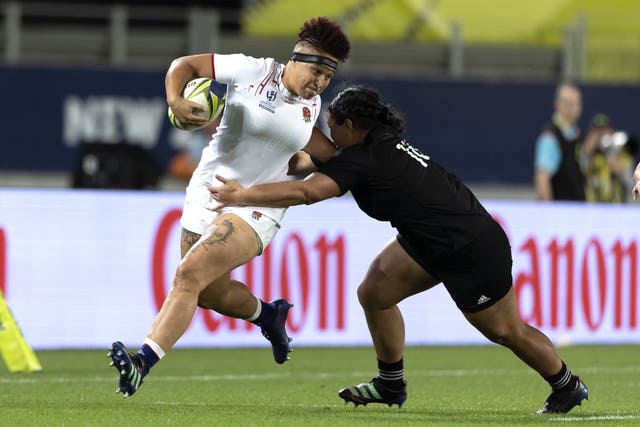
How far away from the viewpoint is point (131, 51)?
20562 mm

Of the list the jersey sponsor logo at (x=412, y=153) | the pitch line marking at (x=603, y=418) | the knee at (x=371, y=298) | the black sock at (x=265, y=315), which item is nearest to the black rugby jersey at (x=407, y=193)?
the jersey sponsor logo at (x=412, y=153)

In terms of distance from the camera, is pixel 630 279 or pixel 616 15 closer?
pixel 630 279

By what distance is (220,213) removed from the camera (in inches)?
310

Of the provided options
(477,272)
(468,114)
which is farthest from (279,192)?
(468,114)

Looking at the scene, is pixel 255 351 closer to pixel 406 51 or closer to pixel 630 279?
pixel 630 279

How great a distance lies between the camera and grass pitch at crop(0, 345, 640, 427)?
743 centimetres

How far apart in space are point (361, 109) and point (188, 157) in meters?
12.8

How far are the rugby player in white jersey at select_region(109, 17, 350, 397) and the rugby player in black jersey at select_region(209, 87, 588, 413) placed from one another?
23 cm

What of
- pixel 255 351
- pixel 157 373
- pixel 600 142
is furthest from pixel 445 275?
pixel 600 142

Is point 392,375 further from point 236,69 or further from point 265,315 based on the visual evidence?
point 236,69

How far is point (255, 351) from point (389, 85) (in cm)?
833

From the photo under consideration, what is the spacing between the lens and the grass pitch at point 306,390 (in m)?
7.43

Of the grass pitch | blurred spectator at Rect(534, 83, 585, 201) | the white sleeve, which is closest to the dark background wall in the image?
blurred spectator at Rect(534, 83, 585, 201)

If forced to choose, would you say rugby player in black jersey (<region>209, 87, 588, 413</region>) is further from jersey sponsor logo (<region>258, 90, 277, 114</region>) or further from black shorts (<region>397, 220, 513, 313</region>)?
jersey sponsor logo (<region>258, 90, 277, 114</region>)
